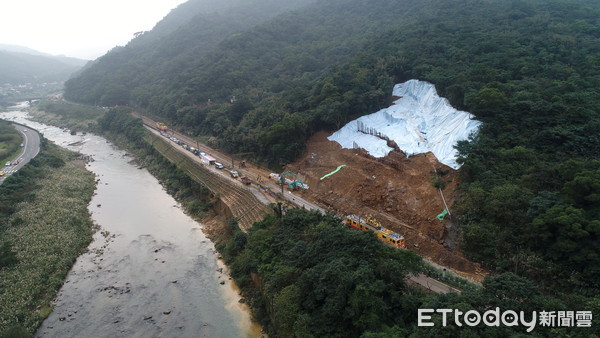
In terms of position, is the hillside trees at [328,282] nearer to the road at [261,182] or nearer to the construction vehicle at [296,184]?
the road at [261,182]

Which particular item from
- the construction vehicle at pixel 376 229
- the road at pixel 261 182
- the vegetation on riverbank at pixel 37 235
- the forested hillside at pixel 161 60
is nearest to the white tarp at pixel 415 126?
the construction vehicle at pixel 376 229

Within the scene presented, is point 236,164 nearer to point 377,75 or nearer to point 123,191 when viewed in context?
point 123,191

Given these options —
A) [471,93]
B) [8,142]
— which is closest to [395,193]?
[471,93]

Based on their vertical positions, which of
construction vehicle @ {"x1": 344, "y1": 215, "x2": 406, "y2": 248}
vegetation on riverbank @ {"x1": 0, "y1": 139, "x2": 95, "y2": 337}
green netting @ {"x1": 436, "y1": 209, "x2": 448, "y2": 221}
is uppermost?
green netting @ {"x1": 436, "y1": 209, "x2": 448, "y2": 221}

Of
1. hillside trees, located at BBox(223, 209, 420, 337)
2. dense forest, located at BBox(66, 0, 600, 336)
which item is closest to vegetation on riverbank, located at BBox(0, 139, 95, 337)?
hillside trees, located at BBox(223, 209, 420, 337)

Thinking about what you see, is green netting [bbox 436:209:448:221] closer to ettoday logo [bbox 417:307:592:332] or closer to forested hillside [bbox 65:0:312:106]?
ettoday logo [bbox 417:307:592:332]

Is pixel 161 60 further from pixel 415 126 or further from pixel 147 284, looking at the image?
pixel 147 284
